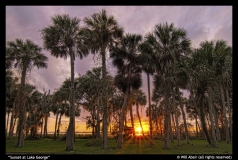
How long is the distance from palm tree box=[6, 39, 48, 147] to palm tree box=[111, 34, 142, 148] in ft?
36.4

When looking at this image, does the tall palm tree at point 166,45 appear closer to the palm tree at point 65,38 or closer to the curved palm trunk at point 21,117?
the palm tree at point 65,38

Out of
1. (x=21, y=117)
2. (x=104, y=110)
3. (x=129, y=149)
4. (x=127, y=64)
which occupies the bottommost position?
(x=129, y=149)

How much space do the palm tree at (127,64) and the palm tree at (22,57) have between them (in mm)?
11086

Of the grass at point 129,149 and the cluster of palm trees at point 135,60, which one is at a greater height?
the cluster of palm trees at point 135,60

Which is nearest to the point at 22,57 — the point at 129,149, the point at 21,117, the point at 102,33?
the point at 21,117

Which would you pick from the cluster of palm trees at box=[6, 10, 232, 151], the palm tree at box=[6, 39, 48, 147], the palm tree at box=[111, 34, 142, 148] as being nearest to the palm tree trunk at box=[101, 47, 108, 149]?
the cluster of palm trees at box=[6, 10, 232, 151]

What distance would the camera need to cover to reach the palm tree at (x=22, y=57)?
24703mm

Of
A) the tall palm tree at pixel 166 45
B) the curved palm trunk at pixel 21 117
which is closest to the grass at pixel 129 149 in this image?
the curved palm trunk at pixel 21 117

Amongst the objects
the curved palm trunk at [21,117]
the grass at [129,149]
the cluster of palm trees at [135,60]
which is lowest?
the grass at [129,149]

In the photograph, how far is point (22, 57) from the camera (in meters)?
26.2

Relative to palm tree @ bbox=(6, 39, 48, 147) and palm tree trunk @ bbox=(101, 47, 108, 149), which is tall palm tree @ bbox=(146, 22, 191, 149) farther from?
palm tree @ bbox=(6, 39, 48, 147)

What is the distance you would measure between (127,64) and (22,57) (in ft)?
46.9

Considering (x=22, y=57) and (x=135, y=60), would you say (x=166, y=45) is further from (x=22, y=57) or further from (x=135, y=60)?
(x=22, y=57)

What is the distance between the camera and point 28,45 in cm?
2705
